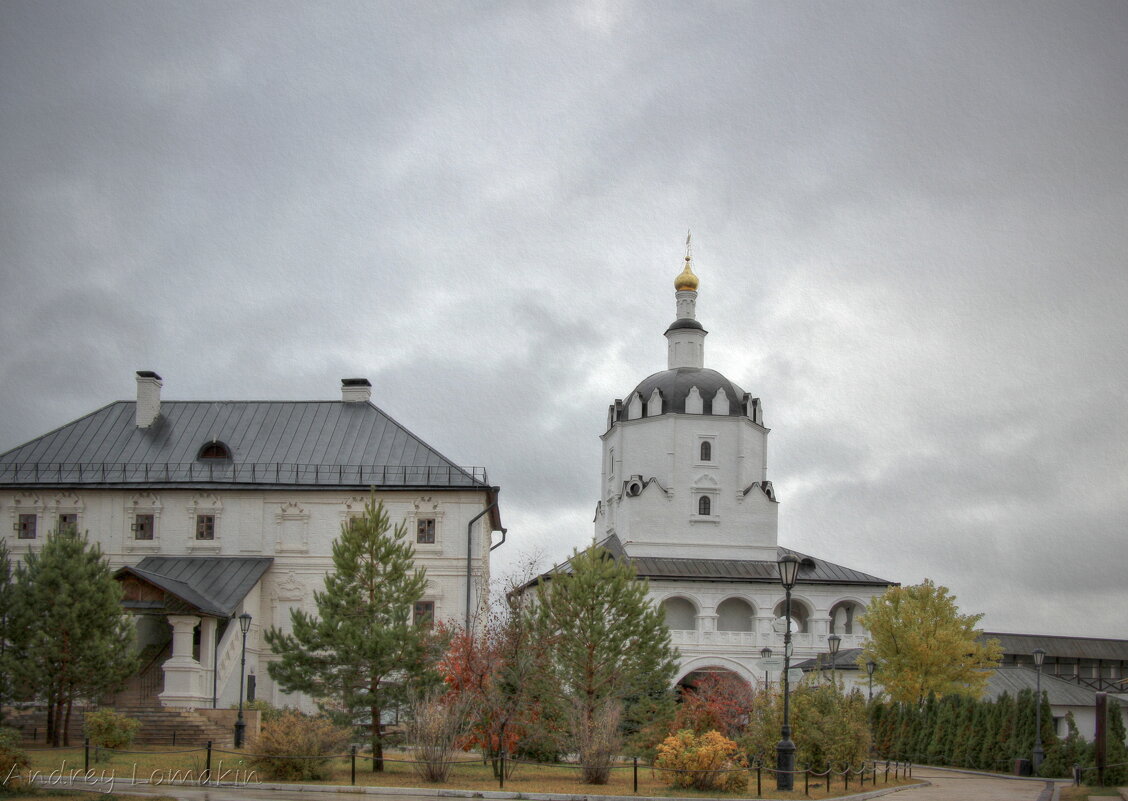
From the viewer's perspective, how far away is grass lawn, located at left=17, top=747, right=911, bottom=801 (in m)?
22.8

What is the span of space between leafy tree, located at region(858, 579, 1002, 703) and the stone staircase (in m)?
25.9

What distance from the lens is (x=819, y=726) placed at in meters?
26.2

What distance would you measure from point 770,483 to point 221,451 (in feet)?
103

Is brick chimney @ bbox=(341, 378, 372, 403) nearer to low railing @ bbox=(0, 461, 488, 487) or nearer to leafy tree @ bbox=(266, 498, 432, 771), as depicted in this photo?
low railing @ bbox=(0, 461, 488, 487)

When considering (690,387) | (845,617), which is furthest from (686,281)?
(845,617)

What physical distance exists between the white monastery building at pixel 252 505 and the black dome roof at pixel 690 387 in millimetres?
23645

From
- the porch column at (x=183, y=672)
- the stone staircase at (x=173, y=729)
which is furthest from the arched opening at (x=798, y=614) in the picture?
the stone staircase at (x=173, y=729)

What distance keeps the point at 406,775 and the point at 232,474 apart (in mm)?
19352

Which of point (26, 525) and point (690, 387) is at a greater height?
point (690, 387)

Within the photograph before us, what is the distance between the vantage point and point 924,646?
47.4 metres

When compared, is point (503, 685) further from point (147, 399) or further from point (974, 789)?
point (147, 399)

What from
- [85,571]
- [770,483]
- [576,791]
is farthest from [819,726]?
[770,483]

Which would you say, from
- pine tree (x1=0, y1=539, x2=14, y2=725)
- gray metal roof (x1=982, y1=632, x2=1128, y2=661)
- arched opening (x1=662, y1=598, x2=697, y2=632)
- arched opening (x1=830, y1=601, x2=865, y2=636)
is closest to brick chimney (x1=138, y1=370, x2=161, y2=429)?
pine tree (x1=0, y1=539, x2=14, y2=725)

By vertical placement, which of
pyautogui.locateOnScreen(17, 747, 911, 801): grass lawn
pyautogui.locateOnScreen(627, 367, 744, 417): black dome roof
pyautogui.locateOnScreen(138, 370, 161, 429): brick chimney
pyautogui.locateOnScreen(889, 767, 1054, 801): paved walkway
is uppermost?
pyautogui.locateOnScreen(627, 367, 744, 417): black dome roof
